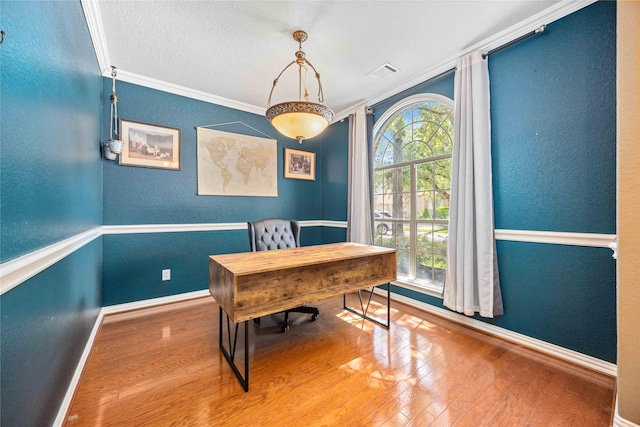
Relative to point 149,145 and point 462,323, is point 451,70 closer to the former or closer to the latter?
point 462,323

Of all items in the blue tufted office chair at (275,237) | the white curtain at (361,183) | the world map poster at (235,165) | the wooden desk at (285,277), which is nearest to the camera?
the wooden desk at (285,277)

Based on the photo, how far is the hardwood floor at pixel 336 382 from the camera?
53.0 inches

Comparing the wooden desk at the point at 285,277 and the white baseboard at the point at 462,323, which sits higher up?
the wooden desk at the point at 285,277

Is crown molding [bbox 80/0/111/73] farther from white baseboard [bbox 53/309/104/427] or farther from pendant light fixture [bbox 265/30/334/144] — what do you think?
white baseboard [bbox 53/309/104/427]

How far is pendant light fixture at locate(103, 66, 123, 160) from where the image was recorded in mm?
2432

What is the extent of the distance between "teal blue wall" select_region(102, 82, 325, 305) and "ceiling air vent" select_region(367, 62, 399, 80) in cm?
170

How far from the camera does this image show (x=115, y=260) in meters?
2.65

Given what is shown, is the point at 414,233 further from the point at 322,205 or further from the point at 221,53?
the point at 221,53

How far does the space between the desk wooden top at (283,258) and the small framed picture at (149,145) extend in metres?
1.70

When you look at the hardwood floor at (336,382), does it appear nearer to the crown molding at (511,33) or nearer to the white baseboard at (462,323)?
the white baseboard at (462,323)

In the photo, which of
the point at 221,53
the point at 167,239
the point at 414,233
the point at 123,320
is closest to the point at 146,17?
the point at 221,53

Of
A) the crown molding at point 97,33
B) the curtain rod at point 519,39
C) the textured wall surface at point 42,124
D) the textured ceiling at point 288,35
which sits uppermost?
the textured ceiling at point 288,35

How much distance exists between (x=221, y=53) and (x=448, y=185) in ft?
8.49

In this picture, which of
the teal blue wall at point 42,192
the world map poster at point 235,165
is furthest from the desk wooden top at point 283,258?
the world map poster at point 235,165
